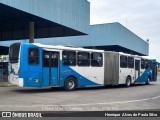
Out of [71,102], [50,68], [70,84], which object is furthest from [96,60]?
[71,102]

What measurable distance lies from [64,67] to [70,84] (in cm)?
130

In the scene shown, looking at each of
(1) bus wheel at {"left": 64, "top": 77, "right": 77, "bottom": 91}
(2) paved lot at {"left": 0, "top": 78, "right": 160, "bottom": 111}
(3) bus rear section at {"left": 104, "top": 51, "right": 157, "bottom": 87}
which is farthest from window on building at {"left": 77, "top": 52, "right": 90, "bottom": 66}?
(2) paved lot at {"left": 0, "top": 78, "right": 160, "bottom": 111}

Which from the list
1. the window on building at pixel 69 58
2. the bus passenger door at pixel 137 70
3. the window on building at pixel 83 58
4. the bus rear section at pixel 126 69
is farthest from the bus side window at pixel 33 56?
the bus passenger door at pixel 137 70

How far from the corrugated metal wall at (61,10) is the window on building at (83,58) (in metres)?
6.30

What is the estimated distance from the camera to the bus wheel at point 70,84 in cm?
1997

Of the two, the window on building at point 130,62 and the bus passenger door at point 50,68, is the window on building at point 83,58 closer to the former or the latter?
the bus passenger door at point 50,68

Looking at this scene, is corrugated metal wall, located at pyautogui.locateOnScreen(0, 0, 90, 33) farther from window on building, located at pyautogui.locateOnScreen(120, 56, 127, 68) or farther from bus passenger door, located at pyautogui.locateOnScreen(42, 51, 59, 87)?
window on building, located at pyautogui.locateOnScreen(120, 56, 127, 68)

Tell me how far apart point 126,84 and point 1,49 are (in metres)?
38.7

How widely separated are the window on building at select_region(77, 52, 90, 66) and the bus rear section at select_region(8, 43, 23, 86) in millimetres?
4700

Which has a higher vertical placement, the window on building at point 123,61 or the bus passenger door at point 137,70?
the window on building at point 123,61

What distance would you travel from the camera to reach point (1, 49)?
60.0 metres

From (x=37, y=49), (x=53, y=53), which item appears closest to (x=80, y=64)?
(x=53, y=53)

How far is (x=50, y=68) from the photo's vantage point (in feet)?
61.9

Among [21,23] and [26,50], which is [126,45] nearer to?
[21,23]
